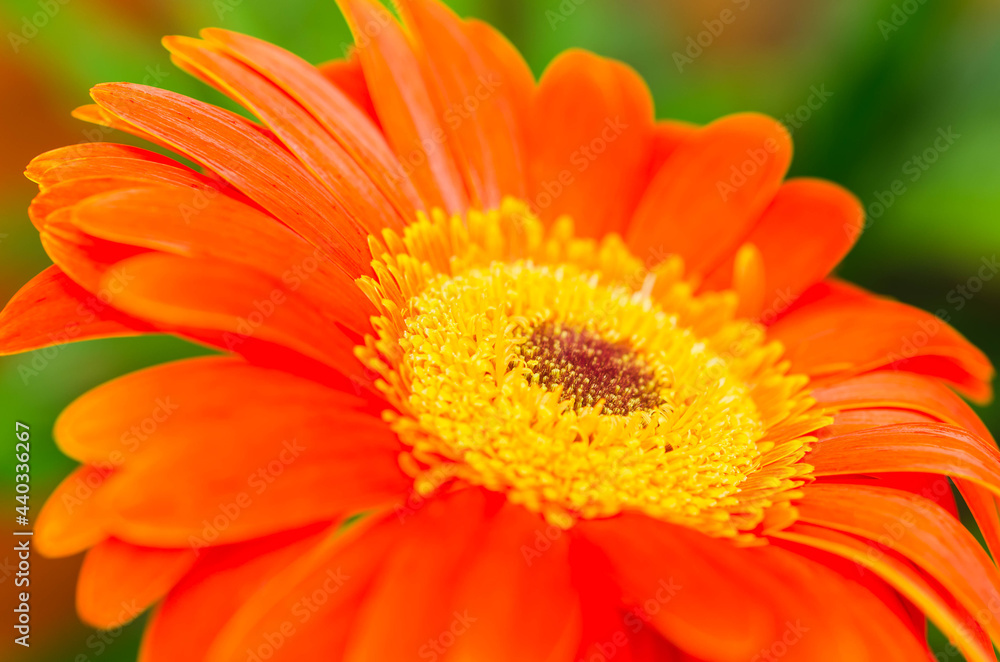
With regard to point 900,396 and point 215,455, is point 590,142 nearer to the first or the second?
point 900,396

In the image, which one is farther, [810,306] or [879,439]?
[810,306]

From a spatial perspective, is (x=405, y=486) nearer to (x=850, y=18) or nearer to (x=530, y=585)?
(x=530, y=585)

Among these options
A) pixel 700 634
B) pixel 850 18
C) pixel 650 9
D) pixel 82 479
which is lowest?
pixel 82 479

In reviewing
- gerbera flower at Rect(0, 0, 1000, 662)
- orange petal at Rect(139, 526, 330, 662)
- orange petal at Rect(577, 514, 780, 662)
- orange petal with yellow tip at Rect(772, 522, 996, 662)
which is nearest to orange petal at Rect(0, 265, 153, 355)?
gerbera flower at Rect(0, 0, 1000, 662)

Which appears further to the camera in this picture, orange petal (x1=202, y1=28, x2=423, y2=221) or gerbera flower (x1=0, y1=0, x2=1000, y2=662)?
orange petal (x1=202, y1=28, x2=423, y2=221)

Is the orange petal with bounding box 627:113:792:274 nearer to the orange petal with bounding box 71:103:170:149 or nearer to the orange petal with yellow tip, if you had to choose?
the orange petal with yellow tip

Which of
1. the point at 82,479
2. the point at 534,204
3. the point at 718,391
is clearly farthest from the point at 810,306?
A: the point at 82,479

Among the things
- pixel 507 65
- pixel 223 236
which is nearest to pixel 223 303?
pixel 223 236
